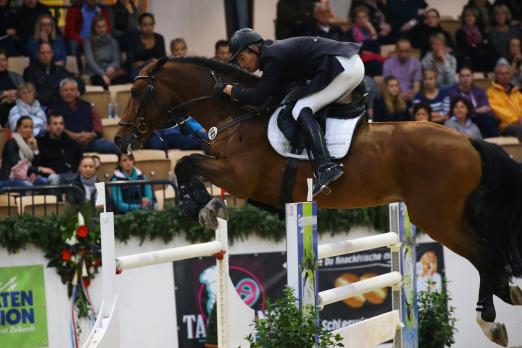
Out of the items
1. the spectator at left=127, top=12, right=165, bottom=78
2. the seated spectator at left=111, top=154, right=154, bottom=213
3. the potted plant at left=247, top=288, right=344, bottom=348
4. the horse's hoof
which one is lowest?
the horse's hoof

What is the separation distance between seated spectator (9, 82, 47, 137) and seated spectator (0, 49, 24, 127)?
0.28 m

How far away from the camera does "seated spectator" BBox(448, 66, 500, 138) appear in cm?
1138

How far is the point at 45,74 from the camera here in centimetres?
1041

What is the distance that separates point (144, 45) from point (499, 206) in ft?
19.1

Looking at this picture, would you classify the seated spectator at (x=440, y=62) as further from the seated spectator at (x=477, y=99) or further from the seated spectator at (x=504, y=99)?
the seated spectator at (x=504, y=99)

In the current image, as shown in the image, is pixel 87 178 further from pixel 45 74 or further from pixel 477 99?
pixel 477 99

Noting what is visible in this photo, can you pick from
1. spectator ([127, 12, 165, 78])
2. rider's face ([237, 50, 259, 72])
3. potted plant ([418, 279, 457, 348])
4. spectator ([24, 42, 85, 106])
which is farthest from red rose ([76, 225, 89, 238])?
spectator ([127, 12, 165, 78])

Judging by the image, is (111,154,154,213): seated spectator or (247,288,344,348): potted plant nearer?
(247,288,344,348): potted plant

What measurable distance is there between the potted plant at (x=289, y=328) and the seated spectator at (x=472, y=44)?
8510mm

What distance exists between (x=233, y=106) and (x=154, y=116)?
0.52 m

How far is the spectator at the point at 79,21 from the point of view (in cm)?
1136

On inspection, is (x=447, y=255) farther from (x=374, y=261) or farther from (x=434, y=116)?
(x=434, y=116)

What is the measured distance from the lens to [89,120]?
1004cm

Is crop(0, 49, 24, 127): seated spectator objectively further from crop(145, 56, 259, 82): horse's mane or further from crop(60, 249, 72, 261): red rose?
crop(145, 56, 259, 82): horse's mane
